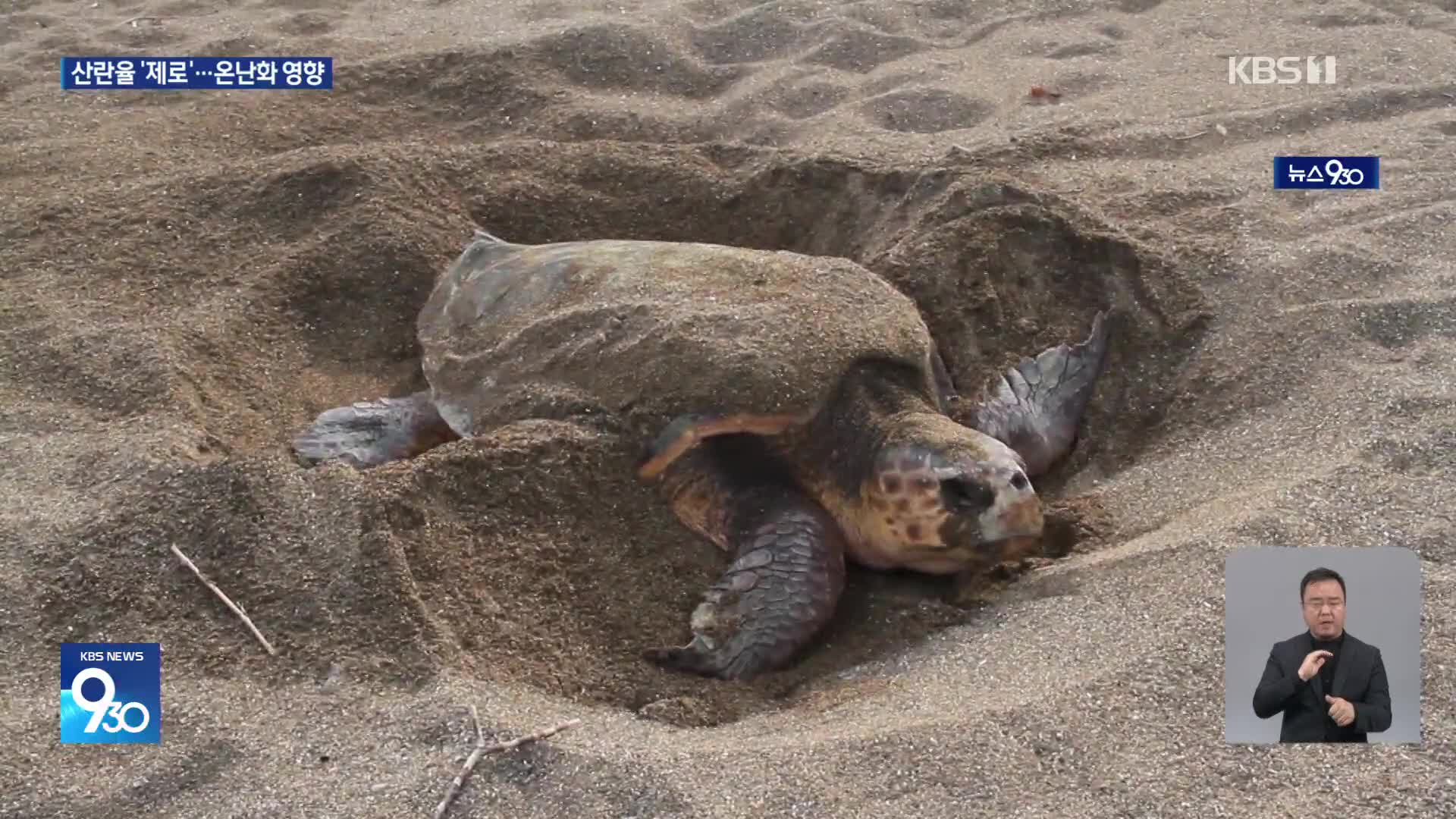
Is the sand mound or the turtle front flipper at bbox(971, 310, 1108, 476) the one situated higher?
the sand mound

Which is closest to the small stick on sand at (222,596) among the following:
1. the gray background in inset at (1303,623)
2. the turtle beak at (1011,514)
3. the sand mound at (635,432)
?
the sand mound at (635,432)

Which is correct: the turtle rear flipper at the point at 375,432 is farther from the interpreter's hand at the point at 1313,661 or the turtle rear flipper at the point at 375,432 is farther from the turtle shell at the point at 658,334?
the interpreter's hand at the point at 1313,661

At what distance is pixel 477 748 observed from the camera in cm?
182

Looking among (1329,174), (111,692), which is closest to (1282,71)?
(1329,174)

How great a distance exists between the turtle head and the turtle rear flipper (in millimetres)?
1068

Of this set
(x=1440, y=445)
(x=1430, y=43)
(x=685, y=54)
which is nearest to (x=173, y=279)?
(x=685, y=54)

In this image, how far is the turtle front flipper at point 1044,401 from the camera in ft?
9.39

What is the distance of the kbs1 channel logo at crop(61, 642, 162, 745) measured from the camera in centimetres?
192

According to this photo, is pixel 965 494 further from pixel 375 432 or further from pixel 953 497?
pixel 375 432

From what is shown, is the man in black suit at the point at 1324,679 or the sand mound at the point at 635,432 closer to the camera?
the man in black suit at the point at 1324,679

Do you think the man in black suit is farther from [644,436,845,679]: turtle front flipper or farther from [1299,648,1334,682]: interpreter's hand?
[644,436,845,679]: turtle front flipper

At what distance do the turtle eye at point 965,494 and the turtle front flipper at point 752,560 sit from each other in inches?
10.0

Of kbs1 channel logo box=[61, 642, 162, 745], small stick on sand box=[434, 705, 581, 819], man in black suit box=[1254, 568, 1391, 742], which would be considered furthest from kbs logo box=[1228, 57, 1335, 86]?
kbs1 channel logo box=[61, 642, 162, 745]

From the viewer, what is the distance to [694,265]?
2.94 meters
